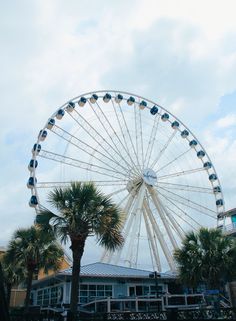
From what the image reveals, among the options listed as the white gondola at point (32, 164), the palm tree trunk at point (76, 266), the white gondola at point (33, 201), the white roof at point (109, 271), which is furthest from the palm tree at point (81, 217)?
the white gondola at point (32, 164)

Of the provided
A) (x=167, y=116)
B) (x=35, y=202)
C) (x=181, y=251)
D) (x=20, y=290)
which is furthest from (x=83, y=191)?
(x=20, y=290)

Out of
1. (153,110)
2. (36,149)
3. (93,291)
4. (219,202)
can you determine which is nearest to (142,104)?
(153,110)

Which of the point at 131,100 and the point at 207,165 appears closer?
the point at 131,100

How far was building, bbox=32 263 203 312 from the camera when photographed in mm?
25875

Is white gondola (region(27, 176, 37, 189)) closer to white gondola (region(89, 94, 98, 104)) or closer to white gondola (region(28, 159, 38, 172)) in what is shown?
white gondola (region(28, 159, 38, 172))

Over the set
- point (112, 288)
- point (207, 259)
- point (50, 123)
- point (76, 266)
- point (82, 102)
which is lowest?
point (76, 266)

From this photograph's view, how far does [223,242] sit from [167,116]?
18.1 m

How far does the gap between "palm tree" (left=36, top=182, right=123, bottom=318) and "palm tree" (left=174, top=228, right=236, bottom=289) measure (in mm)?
6387

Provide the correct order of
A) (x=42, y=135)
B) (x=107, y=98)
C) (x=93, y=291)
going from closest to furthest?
1. (x=93, y=291)
2. (x=42, y=135)
3. (x=107, y=98)

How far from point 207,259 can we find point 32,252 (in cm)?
1034

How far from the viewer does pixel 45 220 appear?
17.2 metres

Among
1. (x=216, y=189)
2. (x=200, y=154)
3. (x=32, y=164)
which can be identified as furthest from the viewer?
(x=200, y=154)

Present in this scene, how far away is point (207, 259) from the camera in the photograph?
21438 millimetres

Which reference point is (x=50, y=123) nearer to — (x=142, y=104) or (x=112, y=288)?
(x=142, y=104)
